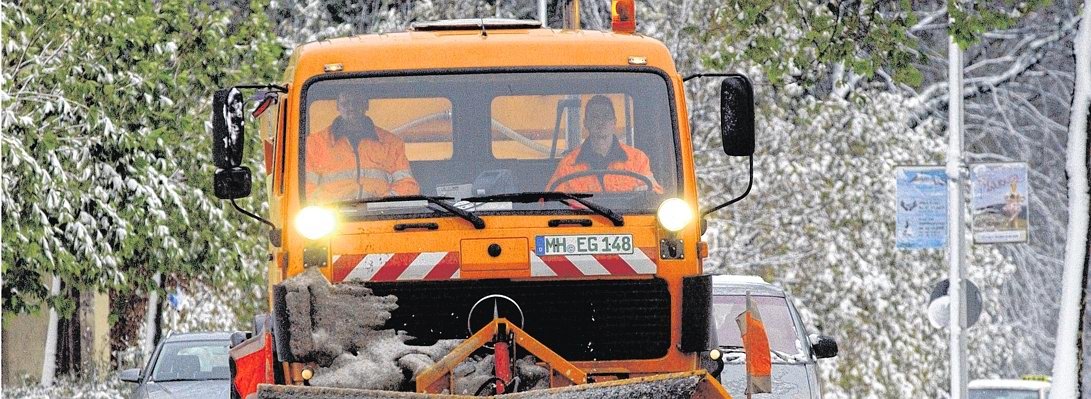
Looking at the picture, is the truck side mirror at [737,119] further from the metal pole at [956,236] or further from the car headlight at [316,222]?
the metal pole at [956,236]

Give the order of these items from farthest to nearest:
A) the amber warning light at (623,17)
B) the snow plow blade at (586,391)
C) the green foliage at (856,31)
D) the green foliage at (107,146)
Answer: the green foliage at (107,146), the green foliage at (856,31), the amber warning light at (623,17), the snow plow blade at (586,391)

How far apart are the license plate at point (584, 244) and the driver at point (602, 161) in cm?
24

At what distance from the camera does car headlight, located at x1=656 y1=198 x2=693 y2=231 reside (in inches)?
374

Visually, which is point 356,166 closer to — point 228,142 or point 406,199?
point 406,199

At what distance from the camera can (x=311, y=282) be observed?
30.4 ft

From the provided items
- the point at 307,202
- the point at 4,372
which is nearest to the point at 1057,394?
the point at 307,202

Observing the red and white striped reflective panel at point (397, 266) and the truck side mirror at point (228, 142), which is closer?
the red and white striped reflective panel at point (397, 266)

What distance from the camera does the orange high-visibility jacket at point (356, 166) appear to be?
9.58m

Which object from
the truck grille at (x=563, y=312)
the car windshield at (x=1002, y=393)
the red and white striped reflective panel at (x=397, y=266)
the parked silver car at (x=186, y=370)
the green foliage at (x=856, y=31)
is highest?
the green foliage at (x=856, y=31)

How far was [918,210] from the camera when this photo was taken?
26.2 meters

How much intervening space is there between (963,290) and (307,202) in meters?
17.6

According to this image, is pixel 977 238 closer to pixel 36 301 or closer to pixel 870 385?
pixel 870 385

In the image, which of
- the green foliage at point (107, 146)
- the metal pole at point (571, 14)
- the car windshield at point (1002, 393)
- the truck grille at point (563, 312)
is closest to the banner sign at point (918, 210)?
the car windshield at point (1002, 393)

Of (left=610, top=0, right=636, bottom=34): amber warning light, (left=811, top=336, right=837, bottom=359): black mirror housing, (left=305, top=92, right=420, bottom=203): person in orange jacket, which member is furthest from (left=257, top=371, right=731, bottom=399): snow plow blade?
(left=811, top=336, right=837, bottom=359): black mirror housing
